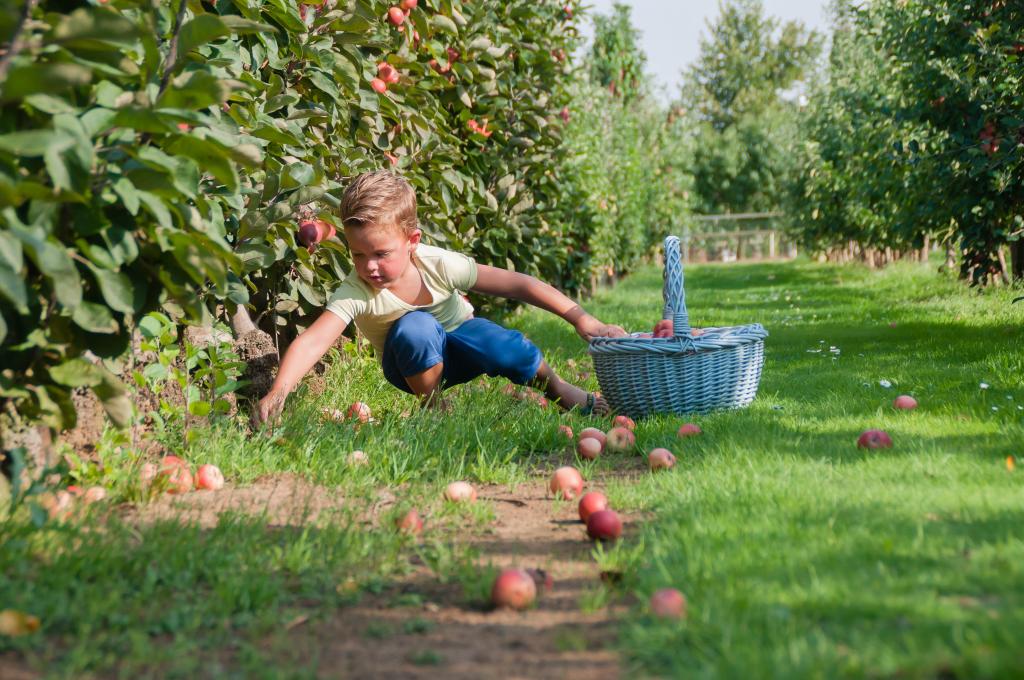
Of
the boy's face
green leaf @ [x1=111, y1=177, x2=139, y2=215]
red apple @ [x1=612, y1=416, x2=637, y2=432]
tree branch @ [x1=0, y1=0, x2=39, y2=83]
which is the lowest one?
red apple @ [x1=612, y1=416, x2=637, y2=432]

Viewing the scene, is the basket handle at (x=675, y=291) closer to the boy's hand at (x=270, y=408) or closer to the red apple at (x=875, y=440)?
the red apple at (x=875, y=440)

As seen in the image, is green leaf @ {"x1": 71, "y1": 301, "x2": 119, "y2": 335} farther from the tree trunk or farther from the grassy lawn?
the tree trunk

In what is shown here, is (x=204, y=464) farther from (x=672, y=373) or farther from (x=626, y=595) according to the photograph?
(x=672, y=373)

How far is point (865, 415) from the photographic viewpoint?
369 cm

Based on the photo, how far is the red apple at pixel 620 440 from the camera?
3.46 meters

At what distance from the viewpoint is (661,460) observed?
3098mm

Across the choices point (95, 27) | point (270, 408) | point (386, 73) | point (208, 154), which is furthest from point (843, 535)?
point (386, 73)

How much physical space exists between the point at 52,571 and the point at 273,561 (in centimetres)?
46

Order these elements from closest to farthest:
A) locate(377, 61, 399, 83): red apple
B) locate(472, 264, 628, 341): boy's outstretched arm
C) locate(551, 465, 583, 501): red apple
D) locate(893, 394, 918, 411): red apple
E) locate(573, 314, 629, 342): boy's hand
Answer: locate(551, 465, 583, 501): red apple, locate(893, 394, 918, 411): red apple, locate(472, 264, 628, 341): boy's outstretched arm, locate(573, 314, 629, 342): boy's hand, locate(377, 61, 399, 83): red apple

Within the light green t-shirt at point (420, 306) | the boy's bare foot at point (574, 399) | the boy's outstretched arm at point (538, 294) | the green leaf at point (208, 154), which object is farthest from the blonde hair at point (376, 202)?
the green leaf at point (208, 154)

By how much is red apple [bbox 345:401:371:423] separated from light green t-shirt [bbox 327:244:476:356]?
296mm

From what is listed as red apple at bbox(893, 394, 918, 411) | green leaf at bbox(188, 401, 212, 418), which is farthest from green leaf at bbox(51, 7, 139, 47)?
red apple at bbox(893, 394, 918, 411)

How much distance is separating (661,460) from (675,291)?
1012mm

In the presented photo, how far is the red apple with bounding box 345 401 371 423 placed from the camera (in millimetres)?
3914
